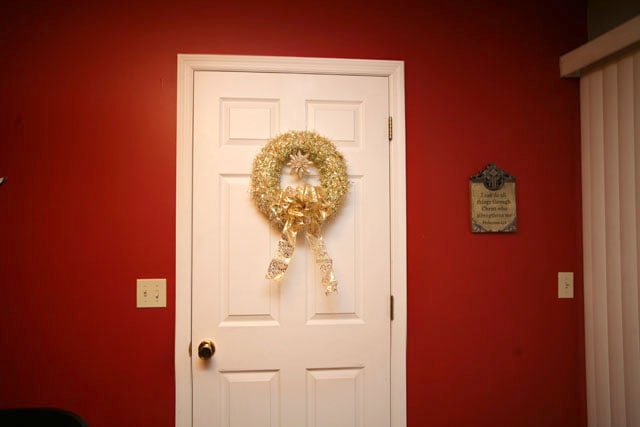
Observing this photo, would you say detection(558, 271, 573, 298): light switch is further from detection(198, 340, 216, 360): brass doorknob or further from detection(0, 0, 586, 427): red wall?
detection(198, 340, 216, 360): brass doorknob

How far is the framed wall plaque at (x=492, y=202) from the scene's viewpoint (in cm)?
137

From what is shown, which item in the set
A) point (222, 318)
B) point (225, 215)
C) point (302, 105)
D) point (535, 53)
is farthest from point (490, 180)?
point (222, 318)

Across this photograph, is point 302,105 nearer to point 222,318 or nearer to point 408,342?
point 222,318

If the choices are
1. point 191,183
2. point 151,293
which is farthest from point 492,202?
point 151,293

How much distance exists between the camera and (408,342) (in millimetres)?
1338

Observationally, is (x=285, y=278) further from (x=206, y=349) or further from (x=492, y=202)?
(x=492, y=202)

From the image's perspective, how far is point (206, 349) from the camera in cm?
125

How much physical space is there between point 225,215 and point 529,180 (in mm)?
1337

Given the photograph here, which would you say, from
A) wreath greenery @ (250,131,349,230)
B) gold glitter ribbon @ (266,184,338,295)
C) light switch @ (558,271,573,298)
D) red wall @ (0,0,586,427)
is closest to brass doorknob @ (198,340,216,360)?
red wall @ (0,0,586,427)

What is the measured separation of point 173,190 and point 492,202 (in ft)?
4.44

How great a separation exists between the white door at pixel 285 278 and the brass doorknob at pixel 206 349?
0.02 m

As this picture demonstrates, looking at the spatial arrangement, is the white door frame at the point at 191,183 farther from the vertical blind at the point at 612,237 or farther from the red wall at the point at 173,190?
the vertical blind at the point at 612,237

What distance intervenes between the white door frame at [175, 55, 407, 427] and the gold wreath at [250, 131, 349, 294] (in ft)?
0.86

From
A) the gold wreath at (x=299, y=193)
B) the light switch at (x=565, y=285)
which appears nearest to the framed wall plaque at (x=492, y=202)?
the light switch at (x=565, y=285)
